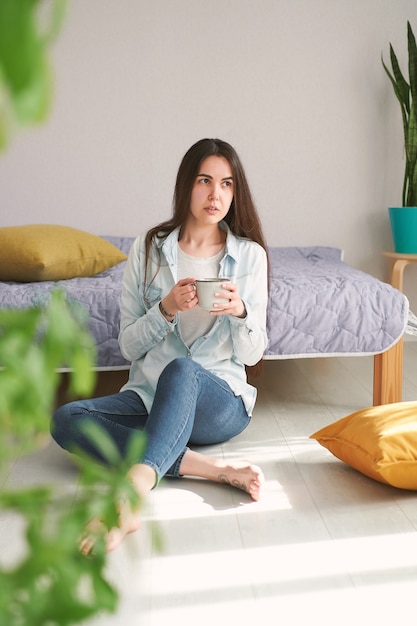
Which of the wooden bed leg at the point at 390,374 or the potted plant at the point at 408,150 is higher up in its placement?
the potted plant at the point at 408,150

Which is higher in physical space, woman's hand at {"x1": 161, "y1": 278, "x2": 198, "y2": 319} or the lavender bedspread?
woman's hand at {"x1": 161, "y1": 278, "x2": 198, "y2": 319}

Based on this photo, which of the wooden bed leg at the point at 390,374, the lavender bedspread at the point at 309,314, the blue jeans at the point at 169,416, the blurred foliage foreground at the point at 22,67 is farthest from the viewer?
the wooden bed leg at the point at 390,374

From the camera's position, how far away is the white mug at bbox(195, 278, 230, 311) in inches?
75.5

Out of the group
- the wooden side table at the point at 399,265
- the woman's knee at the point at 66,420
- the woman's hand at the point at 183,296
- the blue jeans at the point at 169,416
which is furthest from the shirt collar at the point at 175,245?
the wooden side table at the point at 399,265

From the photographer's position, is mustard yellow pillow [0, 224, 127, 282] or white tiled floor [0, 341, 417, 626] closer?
white tiled floor [0, 341, 417, 626]

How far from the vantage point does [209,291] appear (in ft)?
6.31

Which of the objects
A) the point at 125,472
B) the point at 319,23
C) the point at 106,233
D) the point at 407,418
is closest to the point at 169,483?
the point at 407,418

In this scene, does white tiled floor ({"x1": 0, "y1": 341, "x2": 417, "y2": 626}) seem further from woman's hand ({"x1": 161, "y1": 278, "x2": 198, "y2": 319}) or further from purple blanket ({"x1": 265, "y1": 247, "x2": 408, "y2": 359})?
woman's hand ({"x1": 161, "y1": 278, "x2": 198, "y2": 319})

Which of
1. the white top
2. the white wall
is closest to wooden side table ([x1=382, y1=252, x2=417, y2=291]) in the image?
the white wall

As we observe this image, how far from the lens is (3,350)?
0.91ft

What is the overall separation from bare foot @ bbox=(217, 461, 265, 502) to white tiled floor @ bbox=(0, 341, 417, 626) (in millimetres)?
28

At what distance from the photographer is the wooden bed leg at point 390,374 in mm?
2672

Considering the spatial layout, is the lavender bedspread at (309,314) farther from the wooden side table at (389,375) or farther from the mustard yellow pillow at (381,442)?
the mustard yellow pillow at (381,442)

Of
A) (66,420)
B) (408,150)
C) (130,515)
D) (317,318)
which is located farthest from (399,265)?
(130,515)
